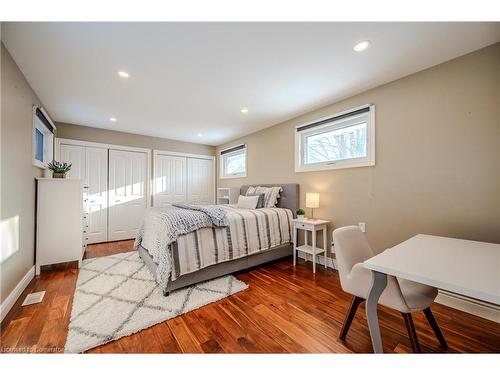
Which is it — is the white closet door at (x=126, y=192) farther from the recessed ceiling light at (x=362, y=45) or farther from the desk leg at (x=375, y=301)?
the desk leg at (x=375, y=301)

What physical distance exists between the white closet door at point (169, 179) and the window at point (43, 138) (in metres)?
1.76

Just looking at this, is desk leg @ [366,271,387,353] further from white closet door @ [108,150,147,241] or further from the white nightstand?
white closet door @ [108,150,147,241]

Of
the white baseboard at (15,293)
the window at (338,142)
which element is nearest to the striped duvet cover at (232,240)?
the window at (338,142)

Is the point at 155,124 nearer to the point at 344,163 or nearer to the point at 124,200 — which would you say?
the point at 124,200

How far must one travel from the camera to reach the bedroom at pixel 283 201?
142 cm

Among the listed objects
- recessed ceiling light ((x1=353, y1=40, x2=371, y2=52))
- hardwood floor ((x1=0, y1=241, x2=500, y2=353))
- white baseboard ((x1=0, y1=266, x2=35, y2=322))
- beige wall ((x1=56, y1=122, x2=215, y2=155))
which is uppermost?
recessed ceiling light ((x1=353, y1=40, x2=371, y2=52))

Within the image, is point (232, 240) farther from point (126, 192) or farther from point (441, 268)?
point (126, 192)

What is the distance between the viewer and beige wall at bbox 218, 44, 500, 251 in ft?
5.75

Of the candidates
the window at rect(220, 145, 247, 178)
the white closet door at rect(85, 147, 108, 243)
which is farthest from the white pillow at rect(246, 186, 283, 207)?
the white closet door at rect(85, 147, 108, 243)

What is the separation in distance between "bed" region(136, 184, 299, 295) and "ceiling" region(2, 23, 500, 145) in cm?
161

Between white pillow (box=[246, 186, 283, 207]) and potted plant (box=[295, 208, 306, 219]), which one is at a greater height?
white pillow (box=[246, 186, 283, 207])

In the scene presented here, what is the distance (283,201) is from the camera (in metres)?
3.53

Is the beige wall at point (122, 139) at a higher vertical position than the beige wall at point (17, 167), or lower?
higher
